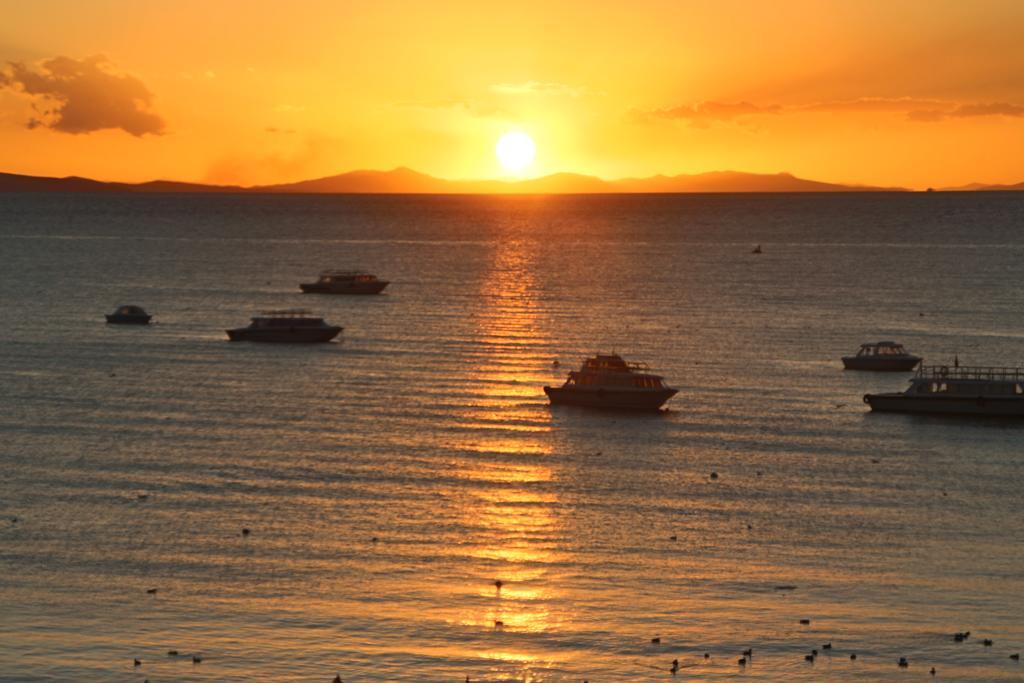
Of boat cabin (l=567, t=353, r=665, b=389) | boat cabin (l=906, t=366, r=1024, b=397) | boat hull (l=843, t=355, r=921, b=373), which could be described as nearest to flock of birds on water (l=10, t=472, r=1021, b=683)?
boat cabin (l=906, t=366, r=1024, b=397)

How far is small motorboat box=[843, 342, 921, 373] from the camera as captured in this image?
10569cm

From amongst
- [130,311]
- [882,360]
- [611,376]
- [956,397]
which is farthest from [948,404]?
[130,311]

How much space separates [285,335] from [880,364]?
46671 millimetres

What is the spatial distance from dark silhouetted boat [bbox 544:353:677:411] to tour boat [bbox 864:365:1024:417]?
40.9ft

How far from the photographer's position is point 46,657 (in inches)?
1714

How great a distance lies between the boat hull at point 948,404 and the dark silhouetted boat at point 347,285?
300 ft

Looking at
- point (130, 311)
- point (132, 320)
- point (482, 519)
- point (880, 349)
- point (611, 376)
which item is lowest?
point (482, 519)

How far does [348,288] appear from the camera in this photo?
561 ft

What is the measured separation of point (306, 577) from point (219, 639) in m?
7.01

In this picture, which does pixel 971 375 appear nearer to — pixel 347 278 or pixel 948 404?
pixel 948 404

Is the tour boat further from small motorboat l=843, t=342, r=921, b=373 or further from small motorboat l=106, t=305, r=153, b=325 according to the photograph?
small motorboat l=106, t=305, r=153, b=325

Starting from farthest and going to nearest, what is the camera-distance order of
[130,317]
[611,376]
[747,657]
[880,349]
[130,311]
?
[130,311]
[130,317]
[880,349]
[611,376]
[747,657]

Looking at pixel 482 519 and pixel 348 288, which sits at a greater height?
pixel 348 288

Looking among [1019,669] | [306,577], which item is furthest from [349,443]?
[1019,669]
